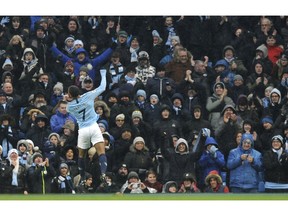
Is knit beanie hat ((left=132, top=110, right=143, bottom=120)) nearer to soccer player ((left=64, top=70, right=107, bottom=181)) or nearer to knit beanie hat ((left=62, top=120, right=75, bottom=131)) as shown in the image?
knit beanie hat ((left=62, top=120, right=75, bottom=131))

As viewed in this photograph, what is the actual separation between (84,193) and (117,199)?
163 centimetres

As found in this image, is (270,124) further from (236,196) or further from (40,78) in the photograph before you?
(40,78)

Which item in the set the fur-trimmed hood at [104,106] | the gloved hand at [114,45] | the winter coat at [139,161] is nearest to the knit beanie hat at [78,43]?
the gloved hand at [114,45]

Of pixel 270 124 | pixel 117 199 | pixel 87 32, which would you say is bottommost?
pixel 117 199

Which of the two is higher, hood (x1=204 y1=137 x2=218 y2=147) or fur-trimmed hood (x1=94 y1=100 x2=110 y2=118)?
fur-trimmed hood (x1=94 y1=100 x2=110 y2=118)

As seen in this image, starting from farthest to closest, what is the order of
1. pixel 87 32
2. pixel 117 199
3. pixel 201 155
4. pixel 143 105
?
pixel 87 32, pixel 143 105, pixel 201 155, pixel 117 199

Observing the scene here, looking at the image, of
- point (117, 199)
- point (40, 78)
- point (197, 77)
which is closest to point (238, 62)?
point (197, 77)

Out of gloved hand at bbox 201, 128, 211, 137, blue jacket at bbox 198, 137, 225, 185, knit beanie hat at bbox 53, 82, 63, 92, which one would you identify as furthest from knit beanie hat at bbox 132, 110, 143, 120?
knit beanie hat at bbox 53, 82, 63, 92

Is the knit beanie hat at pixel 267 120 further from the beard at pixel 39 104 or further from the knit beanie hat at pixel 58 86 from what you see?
the beard at pixel 39 104

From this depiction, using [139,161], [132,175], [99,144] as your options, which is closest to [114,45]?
[139,161]

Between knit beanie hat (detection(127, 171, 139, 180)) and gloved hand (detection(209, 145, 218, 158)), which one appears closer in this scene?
knit beanie hat (detection(127, 171, 139, 180))

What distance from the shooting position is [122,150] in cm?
2650

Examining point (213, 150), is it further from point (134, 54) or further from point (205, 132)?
point (134, 54)

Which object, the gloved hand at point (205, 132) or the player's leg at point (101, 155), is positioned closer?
the player's leg at point (101, 155)
